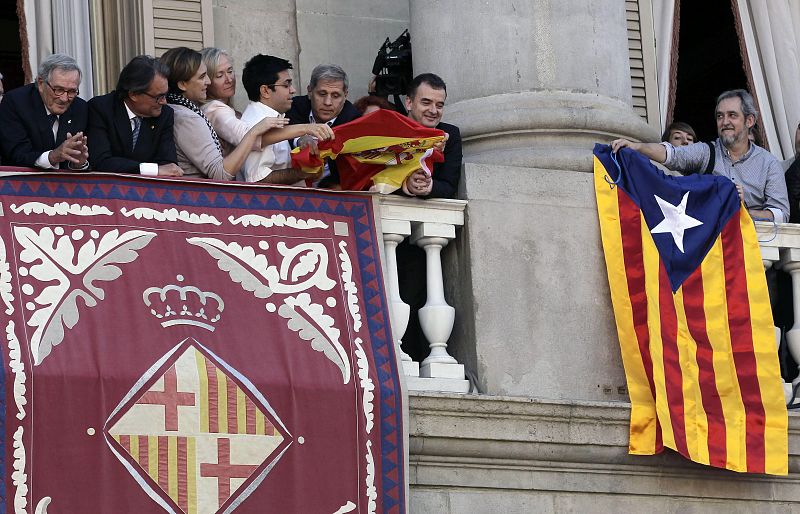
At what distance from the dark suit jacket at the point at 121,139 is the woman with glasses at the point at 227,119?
1.51 ft

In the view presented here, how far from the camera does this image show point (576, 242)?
34.4 feet

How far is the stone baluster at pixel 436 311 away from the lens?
992 centimetres

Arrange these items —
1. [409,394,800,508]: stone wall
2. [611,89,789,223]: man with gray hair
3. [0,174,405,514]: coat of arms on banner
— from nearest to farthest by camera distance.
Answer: [0,174,405,514]: coat of arms on banner → [409,394,800,508]: stone wall → [611,89,789,223]: man with gray hair

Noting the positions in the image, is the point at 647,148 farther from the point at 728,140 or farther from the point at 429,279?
the point at 429,279

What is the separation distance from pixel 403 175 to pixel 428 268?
0.49m

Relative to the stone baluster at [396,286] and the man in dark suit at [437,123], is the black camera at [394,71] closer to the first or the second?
the man in dark suit at [437,123]

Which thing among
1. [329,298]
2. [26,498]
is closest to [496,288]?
[329,298]

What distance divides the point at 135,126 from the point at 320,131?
36.3 inches

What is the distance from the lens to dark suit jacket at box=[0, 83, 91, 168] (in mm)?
9648

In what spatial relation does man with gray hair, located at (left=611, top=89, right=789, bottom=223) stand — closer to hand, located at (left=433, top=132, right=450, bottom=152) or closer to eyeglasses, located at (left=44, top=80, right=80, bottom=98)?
hand, located at (left=433, top=132, right=450, bottom=152)

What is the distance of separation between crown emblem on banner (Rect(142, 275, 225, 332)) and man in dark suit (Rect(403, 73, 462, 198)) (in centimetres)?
136

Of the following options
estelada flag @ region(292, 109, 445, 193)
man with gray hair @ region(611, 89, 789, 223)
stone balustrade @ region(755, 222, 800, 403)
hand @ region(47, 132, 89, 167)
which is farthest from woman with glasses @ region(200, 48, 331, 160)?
stone balustrade @ region(755, 222, 800, 403)

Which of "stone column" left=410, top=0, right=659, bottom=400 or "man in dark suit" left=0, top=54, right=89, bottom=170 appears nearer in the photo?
"man in dark suit" left=0, top=54, right=89, bottom=170

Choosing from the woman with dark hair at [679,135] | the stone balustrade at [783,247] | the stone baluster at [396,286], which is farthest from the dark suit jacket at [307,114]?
the woman with dark hair at [679,135]
